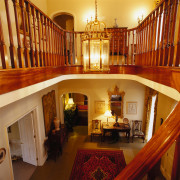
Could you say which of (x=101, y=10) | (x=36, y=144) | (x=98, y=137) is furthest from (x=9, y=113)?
(x=101, y=10)

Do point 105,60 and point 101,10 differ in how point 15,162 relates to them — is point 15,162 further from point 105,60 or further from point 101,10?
point 101,10

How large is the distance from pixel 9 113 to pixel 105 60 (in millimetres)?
2496

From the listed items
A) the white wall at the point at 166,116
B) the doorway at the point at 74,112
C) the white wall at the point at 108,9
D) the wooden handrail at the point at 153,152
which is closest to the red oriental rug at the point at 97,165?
the white wall at the point at 166,116

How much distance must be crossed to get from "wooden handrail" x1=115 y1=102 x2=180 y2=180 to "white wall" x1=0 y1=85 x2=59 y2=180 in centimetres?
296

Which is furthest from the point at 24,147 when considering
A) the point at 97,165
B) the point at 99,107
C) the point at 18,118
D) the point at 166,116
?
the point at 166,116

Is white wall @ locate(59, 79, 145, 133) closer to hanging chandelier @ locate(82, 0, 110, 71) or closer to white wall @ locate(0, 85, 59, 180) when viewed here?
white wall @ locate(0, 85, 59, 180)

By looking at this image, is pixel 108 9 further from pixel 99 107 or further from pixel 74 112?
pixel 74 112

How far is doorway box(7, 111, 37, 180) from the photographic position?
4156 mm

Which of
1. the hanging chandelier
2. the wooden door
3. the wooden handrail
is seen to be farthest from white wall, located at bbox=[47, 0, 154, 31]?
the wooden handrail

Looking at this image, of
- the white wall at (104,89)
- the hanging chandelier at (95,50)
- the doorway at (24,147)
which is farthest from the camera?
the white wall at (104,89)

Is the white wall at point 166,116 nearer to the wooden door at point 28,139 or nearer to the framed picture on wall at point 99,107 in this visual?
the framed picture on wall at point 99,107

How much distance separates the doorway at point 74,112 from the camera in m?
7.03

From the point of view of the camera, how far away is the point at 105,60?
2.45 meters

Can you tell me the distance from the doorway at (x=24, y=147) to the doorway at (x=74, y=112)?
2439 mm
